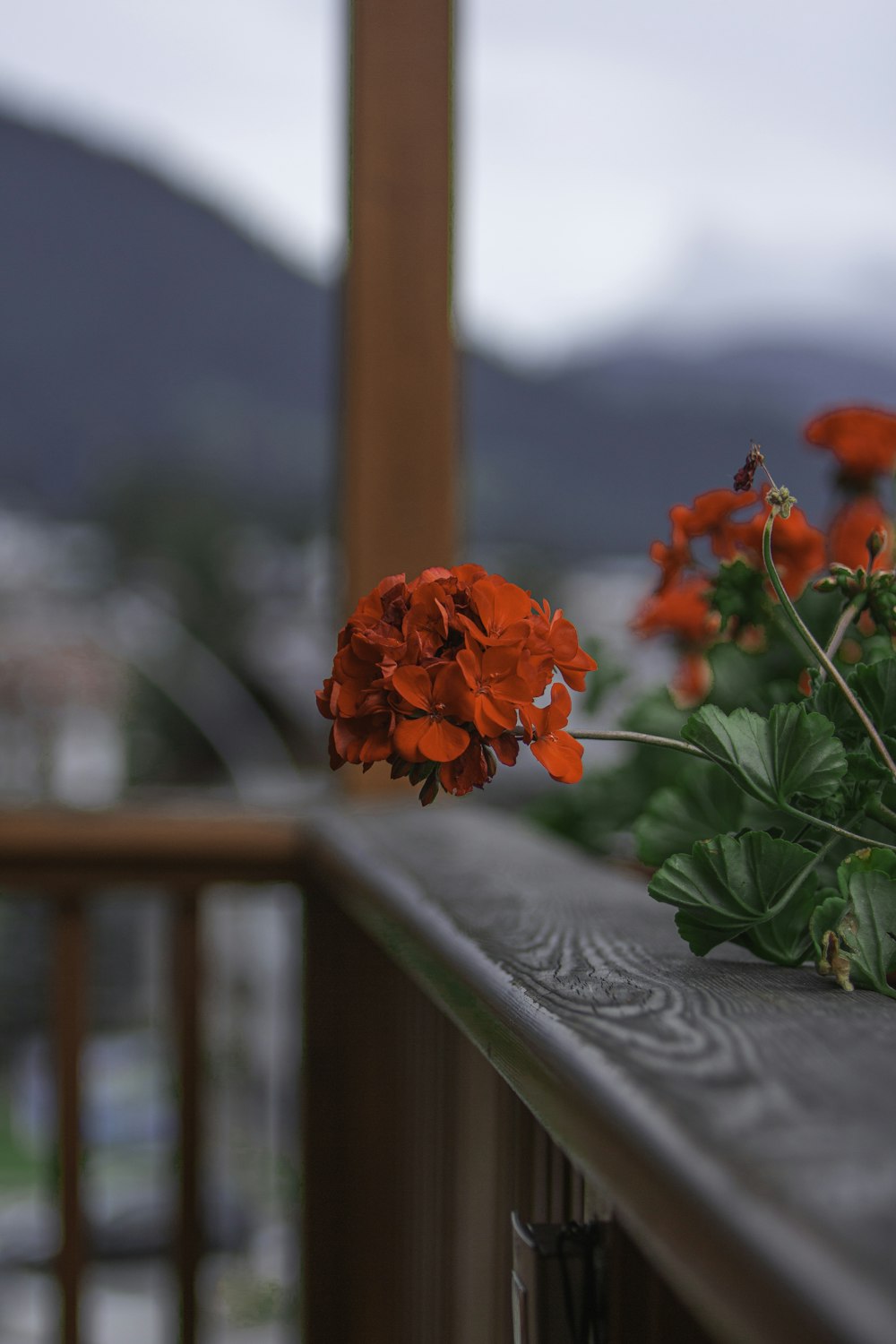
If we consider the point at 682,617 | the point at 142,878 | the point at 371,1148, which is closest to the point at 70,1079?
the point at 142,878

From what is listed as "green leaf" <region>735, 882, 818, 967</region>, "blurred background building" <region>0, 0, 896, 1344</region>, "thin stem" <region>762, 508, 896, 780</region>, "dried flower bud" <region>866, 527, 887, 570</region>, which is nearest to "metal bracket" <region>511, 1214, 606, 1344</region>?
"green leaf" <region>735, 882, 818, 967</region>

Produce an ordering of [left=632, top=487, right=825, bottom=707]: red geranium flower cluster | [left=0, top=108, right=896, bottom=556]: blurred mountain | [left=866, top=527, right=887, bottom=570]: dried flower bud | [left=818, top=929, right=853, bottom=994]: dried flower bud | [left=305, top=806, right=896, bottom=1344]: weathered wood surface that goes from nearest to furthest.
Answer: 1. [left=305, top=806, right=896, bottom=1344]: weathered wood surface
2. [left=818, top=929, right=853, bottom=994]: dried flower bud
3. [left=866, top=527, right=887, bottom=570]: dried flower bud
4. [left=632, top=487, right=825, bottom=707]: red geranium flower cluster
5. [left=0, top=108, right=896, bottom=556]: blurred mountain

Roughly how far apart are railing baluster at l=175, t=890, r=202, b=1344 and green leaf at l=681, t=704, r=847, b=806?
3.90 ft

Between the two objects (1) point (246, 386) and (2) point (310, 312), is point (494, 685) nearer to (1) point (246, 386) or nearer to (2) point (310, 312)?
(2) point (310, 312)

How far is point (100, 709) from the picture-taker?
2.48m

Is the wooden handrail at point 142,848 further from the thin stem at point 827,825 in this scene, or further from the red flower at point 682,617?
the thin stem at point 827,825

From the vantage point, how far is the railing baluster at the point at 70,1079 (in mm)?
1540

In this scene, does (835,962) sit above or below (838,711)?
below

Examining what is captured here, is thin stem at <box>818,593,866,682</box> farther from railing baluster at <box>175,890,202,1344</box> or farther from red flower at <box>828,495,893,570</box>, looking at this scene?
railing baluster at <box>175,890,202,1344</box>

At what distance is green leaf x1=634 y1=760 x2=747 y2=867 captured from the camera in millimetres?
750

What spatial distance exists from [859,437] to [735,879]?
400 mm

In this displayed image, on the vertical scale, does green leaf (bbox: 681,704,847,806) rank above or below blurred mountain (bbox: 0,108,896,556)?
below

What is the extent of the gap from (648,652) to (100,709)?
143 cm

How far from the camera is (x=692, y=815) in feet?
2.48
